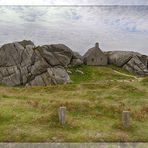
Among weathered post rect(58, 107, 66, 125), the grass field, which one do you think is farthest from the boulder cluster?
weathered post rect(58, 107, 66, 125)

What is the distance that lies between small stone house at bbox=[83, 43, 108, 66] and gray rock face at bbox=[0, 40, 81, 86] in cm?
1208

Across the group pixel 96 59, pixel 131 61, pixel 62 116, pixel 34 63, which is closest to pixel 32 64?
pixel 34 63

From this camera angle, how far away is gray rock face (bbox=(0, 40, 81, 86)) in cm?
11281

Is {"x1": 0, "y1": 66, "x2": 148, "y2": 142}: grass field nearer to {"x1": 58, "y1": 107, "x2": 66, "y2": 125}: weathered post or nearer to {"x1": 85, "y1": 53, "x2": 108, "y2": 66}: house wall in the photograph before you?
{"x1": 58, "y1": 107, "x2": 66, "y2": 125}: weathered post

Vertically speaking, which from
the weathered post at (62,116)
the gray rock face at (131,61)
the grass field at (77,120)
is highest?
the weathered post at (62,116)

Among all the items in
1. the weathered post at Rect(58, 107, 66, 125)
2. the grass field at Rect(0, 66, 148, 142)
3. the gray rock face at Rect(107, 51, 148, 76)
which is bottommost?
the gray rock face at Rect(107, 51, 148, 76)

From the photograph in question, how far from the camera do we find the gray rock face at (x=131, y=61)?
13350 centimetres

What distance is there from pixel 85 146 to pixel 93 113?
27.8ft

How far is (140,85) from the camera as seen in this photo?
169 feet

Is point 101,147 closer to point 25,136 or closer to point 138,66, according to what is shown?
point 25,136

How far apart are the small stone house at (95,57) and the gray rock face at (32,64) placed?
475 inches

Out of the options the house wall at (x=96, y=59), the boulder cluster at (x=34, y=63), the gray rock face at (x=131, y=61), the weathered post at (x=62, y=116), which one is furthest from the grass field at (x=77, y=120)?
the house wall at (x=96, y=59)

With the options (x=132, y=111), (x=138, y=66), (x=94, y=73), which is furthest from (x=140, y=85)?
(x=138, y=66)

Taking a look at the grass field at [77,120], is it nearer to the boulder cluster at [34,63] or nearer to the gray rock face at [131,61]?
the boulder cluster at [34,63]
